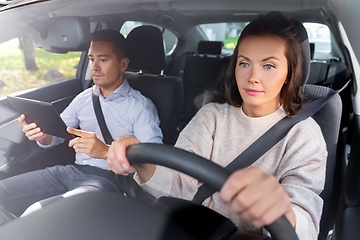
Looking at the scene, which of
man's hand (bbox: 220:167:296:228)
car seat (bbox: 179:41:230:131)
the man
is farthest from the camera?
car seat (bbox: 179:41:230:131)

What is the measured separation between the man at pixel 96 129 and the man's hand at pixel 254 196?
85 cm

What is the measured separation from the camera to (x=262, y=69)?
3.02ft

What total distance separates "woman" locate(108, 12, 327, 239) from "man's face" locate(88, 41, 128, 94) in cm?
60

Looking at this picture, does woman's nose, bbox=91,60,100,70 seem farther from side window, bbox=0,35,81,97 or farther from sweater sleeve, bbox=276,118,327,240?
sweater sleeve, bbox=276,118,327,240

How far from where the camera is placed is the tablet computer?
45.6 inches

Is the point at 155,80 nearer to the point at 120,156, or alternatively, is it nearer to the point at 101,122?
the point at 101,122

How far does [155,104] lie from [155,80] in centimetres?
15

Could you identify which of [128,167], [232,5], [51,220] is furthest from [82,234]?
Answer: [232,5]

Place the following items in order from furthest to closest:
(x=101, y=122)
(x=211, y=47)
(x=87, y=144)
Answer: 1. (x=211, y=47)
2. (x=101, y=122)
3. (x=87, y=144)

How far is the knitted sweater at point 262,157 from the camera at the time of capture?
80 centimetres

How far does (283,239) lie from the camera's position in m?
0.52

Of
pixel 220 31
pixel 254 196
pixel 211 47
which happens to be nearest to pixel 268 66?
pixel 254 196

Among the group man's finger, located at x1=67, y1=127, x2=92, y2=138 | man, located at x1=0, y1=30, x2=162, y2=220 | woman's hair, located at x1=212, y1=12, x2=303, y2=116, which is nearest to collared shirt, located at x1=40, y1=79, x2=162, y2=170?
man, located at x1=0, y1=30, x2=162, y2=220

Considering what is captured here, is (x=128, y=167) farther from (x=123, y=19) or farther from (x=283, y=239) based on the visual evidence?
(x=123, y=19)
